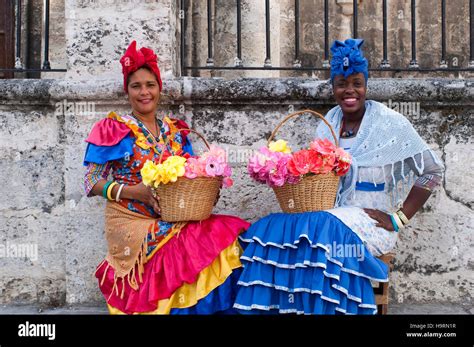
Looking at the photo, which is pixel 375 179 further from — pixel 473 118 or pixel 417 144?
pixel 473 118

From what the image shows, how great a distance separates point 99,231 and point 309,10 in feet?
14.2

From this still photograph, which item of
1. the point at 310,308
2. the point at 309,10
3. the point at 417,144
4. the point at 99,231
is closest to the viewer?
the point at 310,308

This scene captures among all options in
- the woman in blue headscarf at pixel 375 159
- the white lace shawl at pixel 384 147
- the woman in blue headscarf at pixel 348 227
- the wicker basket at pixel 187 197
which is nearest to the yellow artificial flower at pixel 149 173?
the wicker basket at pixel 187 197

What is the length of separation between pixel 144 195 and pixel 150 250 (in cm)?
33

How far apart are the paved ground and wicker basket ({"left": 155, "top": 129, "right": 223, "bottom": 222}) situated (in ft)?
3.56

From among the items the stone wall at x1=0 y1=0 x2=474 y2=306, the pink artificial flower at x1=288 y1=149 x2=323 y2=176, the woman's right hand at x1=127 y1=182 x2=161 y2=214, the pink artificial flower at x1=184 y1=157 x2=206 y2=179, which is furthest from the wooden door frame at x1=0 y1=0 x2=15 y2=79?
the pink artificial flower at x1=288 y1=149 x2=323 y2=176

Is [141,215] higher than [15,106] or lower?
lower

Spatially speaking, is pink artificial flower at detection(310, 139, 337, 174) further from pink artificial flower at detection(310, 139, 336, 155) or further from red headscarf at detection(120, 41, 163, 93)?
red headscarf at detection(120, 41, 163, 93)

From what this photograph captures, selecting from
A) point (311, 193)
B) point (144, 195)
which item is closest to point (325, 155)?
point (311, 193)

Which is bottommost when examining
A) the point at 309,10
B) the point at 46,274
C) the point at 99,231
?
the point at 46,274

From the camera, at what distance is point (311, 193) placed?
332cm

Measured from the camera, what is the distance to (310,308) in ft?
10.5

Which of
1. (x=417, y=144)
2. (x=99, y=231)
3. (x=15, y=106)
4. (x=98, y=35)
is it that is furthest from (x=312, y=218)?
(x=15, y=106)

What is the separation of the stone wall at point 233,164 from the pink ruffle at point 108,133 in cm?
55
